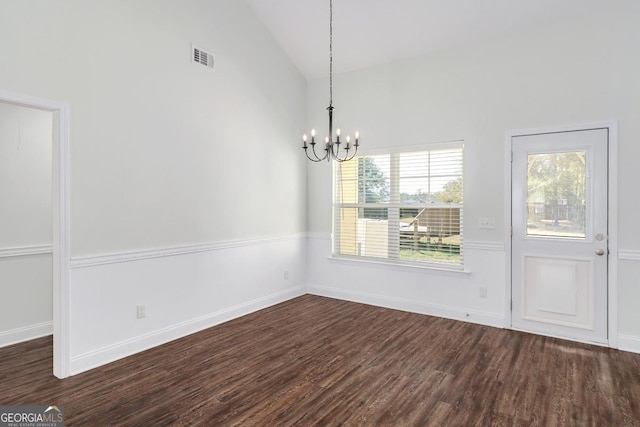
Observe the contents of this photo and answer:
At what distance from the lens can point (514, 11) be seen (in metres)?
3.94

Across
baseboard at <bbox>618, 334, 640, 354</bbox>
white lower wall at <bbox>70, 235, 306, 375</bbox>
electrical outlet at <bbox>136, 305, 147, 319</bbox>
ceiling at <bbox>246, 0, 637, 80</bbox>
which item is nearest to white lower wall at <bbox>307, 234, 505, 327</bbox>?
white lower wall at <bbox>70, 235, 306, 375</bbox>

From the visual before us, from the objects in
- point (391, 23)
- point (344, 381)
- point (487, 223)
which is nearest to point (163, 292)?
point (344, 381)

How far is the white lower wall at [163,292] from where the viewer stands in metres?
3.23

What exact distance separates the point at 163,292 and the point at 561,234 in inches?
167

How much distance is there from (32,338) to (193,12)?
3.86 meters

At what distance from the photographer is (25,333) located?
389cm

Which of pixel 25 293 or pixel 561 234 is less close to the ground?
pixel 561 234

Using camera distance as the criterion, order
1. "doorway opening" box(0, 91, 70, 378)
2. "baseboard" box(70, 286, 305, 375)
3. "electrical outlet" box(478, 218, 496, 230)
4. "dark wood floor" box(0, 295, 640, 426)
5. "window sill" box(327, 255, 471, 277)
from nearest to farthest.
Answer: "dark wood floor" box(0, 295, 640, 426), "doorway opening" box(0, 91, 70, 378), "baseboard" box(70, 286, 305, 375), "electrical outlet" box(478, 218, 496, 230), "window sill" box(327, 255, 471, 277)

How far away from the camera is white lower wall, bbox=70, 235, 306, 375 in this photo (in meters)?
3.23

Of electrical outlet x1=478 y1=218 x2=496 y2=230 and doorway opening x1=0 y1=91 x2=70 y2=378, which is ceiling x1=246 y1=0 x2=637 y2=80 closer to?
electrical outlet x1=478 y1=218 x2=496 y2=230

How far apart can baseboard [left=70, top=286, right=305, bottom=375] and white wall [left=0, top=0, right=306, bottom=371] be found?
0.09 ft

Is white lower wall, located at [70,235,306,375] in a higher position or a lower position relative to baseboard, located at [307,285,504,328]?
higher

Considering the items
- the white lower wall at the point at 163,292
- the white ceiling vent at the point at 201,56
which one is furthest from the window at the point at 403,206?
the white ceiling vent at the point at 201,56

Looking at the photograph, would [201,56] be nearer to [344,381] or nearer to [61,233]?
[61,233]
